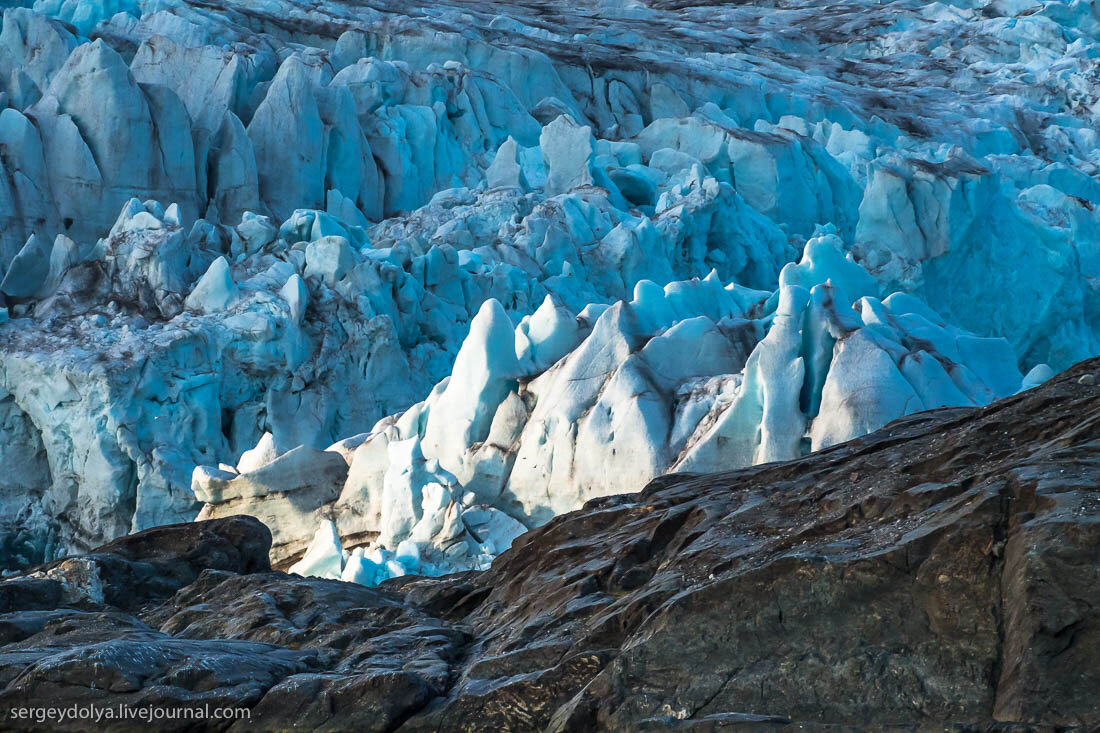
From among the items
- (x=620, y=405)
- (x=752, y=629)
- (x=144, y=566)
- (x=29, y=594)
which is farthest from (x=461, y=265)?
(x=752, y=629)

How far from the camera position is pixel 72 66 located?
76.8 ft

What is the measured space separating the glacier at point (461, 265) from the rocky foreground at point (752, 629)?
618 cm

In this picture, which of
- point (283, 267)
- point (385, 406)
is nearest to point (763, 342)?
point (385, 406)

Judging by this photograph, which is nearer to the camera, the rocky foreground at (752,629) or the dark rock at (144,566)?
the rocky foreground at (752,629)

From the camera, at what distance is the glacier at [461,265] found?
14.1 m

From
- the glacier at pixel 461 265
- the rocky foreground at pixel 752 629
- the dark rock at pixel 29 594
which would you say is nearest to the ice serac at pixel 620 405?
the glacier at pixel 461 265

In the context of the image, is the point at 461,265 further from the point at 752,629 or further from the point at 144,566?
the point at 752,629

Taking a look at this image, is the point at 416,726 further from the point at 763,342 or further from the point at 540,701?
the point at 763,342

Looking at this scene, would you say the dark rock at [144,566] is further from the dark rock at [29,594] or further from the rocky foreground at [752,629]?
the rocky foreground at [752,629]

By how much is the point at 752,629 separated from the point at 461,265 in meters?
18.2

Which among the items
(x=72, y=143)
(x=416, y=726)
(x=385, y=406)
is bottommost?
(x=385, y=406)

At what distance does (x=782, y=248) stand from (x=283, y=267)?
34.2 feet

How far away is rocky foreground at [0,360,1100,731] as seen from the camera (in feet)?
14.2

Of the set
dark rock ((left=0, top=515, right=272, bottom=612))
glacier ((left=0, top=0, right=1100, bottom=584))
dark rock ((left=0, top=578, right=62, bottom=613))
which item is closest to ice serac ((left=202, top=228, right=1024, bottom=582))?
glacier ((left=0, top=0, right=1100, bottom=584))
